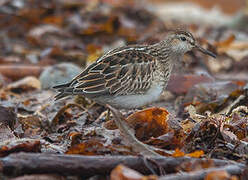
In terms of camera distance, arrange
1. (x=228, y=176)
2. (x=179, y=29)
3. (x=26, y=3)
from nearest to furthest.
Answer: (x=228, y=176), (x=179, y=29), (x=26, y=3)

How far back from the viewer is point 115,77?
4777mm

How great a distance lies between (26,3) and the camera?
9.32m

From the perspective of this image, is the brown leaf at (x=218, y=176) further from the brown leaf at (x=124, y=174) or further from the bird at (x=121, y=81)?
the bird at (x=121, y=81)

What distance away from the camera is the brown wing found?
470cm

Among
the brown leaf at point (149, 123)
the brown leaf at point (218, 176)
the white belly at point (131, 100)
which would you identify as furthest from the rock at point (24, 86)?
the brown leaf at point (218, 176)

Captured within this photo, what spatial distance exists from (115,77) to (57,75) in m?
1.69

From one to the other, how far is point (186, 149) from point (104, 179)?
70 cm

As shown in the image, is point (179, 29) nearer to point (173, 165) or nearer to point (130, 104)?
point (130, 104)

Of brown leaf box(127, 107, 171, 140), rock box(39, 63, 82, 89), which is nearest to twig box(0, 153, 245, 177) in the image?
brown leaf box(127, 107, 171, 140)

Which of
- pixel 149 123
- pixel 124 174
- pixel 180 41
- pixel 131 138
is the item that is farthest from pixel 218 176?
pixel 180 41

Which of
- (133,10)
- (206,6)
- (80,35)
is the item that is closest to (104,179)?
(80,35)

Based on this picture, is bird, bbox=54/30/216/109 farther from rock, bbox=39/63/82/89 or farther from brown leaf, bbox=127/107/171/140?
rock, bbox=39/63/82/89

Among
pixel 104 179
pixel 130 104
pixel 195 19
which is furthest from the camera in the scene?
pixel 195 19

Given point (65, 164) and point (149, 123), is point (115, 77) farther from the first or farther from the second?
point (65, 164)
